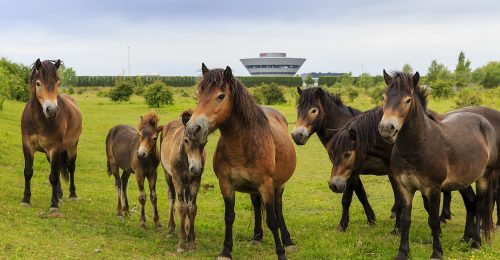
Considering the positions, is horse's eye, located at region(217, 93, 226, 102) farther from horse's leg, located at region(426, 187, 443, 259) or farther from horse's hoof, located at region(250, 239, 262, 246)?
horse's leg, located at region(426, 187, 443, 259)

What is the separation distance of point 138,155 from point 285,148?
Answer: 2.46m

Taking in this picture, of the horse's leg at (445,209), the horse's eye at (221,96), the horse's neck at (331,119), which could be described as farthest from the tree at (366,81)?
the horse's eye at (221,96)

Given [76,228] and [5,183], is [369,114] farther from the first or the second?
[5,183]

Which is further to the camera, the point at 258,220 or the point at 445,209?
the point at 445,209

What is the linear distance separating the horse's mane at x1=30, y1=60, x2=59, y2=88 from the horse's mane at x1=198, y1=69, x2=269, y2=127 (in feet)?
12.3

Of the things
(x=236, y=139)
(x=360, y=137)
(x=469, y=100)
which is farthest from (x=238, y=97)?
→ (x=469, y=100)

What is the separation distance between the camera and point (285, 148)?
7195 millimetres

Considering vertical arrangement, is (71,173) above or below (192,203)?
below

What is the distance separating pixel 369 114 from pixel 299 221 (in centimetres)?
310

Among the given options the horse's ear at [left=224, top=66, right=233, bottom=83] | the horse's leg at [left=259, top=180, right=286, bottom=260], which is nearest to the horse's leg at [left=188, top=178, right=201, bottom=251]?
the horse's leg at [left=259, top=180, right=286, bottom=260]

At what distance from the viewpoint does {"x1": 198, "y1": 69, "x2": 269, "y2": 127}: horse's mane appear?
592 cm

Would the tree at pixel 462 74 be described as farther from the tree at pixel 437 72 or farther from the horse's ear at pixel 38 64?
the horse's ear at pixel 38 64

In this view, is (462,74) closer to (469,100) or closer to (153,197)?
(469,100)

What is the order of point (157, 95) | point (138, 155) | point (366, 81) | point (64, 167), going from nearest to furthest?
point (138, 155), point (64, 167), point (157, 95), point (366, 81)
